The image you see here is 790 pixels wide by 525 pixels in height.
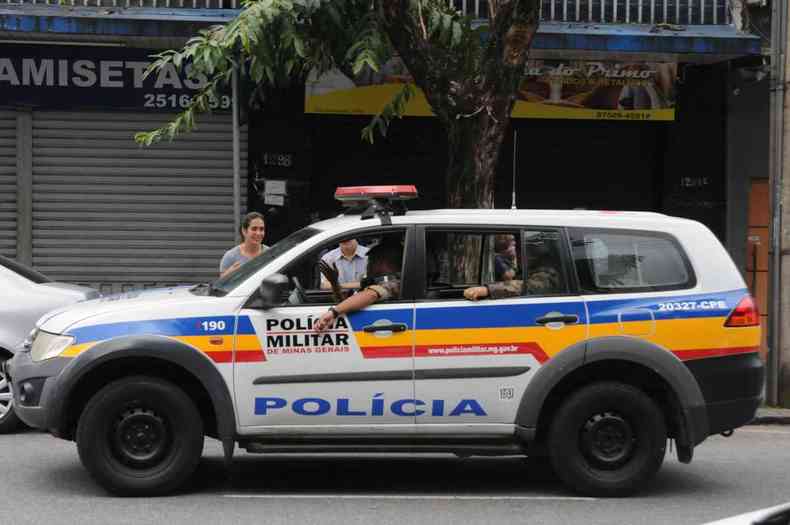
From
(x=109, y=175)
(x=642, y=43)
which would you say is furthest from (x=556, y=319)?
(x=109, y=175)

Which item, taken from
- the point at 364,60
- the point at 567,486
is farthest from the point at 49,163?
the point at 567,486

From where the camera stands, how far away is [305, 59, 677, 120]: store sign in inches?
539

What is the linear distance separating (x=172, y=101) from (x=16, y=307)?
Result: 16.0ft

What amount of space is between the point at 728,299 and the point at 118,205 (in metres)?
8.48

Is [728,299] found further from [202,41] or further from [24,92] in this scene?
[24,92]

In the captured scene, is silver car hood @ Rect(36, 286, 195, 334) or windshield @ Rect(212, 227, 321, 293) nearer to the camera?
silver car hood @ Rect(36, 286, 195, 334)

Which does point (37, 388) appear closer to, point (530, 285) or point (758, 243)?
point (530, 285)

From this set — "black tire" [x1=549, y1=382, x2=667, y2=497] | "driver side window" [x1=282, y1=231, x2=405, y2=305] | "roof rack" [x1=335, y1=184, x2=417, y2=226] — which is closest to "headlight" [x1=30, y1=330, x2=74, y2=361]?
"driver side window" [x1=282, y1=231, x2=405, y2=305]

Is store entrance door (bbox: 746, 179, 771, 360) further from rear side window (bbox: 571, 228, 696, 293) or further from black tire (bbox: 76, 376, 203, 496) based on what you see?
black tire (bbox: 76, 376, 203, 496)

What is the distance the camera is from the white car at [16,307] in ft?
30.4

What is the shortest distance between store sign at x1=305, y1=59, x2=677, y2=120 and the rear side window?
261 inches

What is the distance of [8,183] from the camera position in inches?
541

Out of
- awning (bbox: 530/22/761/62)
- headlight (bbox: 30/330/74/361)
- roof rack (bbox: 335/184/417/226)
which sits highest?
awning (bbox: 530/22/761/62)

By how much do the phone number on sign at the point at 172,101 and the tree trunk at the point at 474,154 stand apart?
4193 mm
